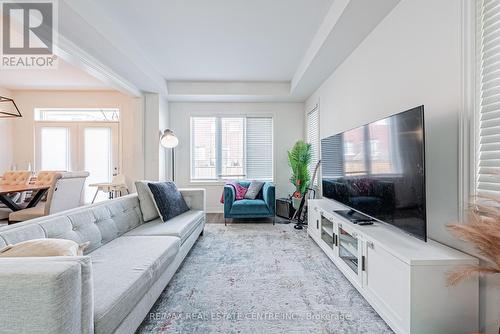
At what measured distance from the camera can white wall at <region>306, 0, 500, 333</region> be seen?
154 cm

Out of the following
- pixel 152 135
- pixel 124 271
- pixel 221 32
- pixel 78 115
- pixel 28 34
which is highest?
pixel 221 32

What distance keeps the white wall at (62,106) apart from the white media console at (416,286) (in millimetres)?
4962

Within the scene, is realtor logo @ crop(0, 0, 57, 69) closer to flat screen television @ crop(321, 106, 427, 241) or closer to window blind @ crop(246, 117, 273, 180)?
flat screen television @ crop(321, 106, 427, 241)

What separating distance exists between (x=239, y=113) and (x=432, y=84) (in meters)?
4.10

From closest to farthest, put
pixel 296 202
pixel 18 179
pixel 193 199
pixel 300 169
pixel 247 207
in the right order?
pixel 193 199 → pixel 18 179 → pixel 247 207 → pixel 296 202 → pixel 300 169

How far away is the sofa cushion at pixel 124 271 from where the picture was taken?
118cm

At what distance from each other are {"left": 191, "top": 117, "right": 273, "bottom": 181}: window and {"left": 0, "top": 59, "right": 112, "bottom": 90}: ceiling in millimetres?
2103

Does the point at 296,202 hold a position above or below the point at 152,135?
below

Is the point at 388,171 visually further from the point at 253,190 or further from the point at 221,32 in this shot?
the point at 253,190

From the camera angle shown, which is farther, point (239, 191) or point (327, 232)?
point (239, 191)

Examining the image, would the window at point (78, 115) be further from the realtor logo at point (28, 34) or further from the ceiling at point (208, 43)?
the realtor logo at point (28, 34)

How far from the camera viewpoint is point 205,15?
8.77 feet

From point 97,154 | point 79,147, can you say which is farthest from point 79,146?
point 97,154

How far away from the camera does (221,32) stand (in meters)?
3.02
